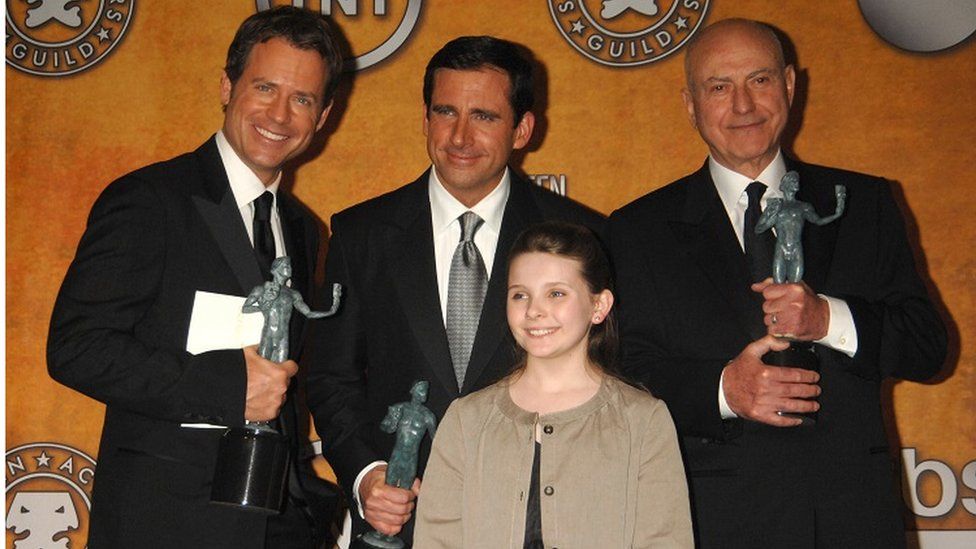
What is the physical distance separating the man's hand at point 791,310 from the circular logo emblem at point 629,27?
5.45ft

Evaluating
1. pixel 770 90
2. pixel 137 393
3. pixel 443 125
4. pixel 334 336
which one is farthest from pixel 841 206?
pixel 137 393

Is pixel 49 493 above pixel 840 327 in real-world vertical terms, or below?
below

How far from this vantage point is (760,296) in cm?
256

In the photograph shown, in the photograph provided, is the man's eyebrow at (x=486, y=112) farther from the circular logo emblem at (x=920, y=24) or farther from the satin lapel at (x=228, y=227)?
the circular logo emblem at (x=920, y=24)

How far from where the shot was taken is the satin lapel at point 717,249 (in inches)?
101

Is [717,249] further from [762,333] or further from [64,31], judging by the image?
[64,31]

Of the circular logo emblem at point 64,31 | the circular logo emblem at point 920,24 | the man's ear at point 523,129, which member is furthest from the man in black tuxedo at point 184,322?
the circular logo emblem at point 920,24

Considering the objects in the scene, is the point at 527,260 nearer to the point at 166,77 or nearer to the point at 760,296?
the point at 760,296

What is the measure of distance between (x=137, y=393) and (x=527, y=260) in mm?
888

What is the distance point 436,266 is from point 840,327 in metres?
1.00

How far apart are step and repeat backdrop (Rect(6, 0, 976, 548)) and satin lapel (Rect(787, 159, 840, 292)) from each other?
1157 mm

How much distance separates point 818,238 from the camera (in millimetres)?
2582

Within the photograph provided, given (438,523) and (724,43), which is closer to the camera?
(438,523)

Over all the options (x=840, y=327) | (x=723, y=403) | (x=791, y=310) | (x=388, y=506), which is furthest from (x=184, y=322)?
(x=840, y=327)
